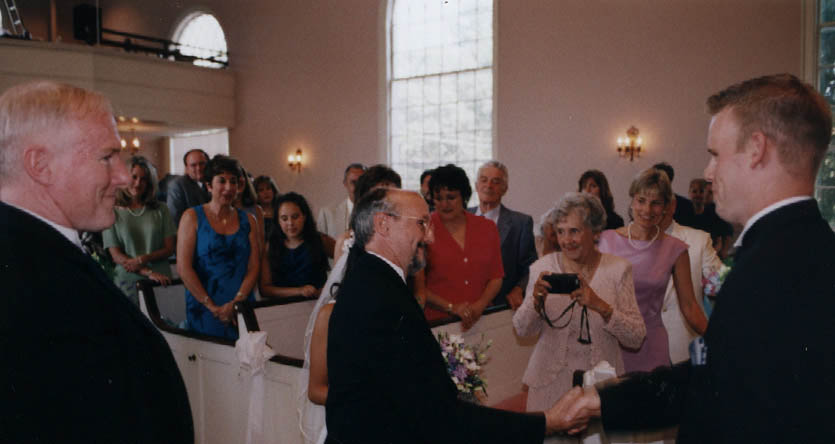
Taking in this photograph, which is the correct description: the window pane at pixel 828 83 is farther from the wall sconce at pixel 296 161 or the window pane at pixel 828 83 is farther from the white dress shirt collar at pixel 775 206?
the wall sconce at pixel 296 161

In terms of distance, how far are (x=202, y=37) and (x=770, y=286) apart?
17.5 m

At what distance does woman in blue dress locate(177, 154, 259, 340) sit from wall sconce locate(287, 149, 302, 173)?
10.6 metres

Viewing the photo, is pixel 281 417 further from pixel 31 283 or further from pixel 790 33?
pixel 790 33

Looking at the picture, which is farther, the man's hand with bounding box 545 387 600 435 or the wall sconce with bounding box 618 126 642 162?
the wall sconce with bounding box 618 126 642 162

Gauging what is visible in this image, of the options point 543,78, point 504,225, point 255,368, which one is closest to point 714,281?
point 504,225

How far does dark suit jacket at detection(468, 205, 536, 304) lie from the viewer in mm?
4582

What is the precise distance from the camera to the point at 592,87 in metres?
10.2

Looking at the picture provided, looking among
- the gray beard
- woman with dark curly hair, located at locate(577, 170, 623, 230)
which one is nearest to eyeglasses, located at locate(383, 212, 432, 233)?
the gray beard

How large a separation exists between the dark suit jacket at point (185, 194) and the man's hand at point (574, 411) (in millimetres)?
5167

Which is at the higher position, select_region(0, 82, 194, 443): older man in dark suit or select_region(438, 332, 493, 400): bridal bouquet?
select_region(0, 82, 194, 443): older man in dark suit

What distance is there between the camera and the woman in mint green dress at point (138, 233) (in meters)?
4.82

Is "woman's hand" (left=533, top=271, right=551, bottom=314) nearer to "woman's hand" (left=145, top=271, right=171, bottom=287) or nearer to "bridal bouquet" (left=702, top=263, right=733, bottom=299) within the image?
"bridal bouquet" (left=702, top=263, right=733, bottom=299)

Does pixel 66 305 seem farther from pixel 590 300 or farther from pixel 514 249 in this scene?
pixel 514 249

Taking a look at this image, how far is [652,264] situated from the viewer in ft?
11.1
